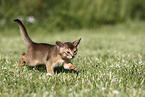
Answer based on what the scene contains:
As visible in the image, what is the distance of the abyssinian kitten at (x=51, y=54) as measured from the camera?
4.10m

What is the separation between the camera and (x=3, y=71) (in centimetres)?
445

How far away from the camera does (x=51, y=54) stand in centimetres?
441

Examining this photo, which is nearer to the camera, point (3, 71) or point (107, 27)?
point (3, 71)

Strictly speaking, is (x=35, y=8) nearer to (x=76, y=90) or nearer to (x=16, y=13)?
Answer: (x=16, y=13)

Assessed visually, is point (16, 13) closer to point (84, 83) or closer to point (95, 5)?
point (95, 5)

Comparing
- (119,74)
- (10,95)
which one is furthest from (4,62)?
(119,74)

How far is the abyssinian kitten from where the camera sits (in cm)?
410

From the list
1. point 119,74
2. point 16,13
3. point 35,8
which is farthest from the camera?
point 35,8

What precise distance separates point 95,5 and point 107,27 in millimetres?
2034

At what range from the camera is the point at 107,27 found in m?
16.5

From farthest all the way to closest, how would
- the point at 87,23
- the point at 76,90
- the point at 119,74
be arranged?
the point at 87,23 → the point at 119,74 → the point at 76,90

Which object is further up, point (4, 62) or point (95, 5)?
point (95, 5)

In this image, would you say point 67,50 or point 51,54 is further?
point 51,54

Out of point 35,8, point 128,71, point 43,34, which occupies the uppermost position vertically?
point 35,8
